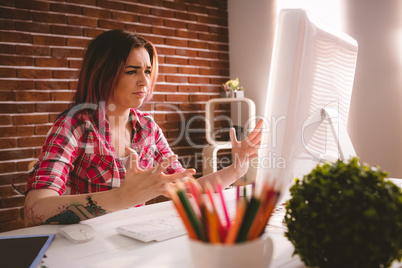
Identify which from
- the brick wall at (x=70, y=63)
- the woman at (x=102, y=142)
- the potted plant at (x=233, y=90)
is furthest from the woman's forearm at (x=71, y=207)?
the potted plant at (x=233, y=90)

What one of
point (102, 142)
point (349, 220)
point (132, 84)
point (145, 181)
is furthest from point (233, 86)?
point (349, 220)

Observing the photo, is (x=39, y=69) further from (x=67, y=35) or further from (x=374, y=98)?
(x=374, y=98)

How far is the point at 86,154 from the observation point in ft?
4.62

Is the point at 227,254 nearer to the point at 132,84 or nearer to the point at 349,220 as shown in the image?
the point at 349,220

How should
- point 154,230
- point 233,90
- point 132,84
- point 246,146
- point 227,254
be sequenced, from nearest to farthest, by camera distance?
point 227,254, point 154,230, point 246,146, point 132,84, point 233,90

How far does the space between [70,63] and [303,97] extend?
2532 millimetres

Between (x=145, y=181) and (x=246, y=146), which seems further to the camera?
(x=246, y=146)

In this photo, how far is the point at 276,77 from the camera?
65 cm

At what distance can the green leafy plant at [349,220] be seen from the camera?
0.47 meters

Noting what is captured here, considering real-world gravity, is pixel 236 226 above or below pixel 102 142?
above

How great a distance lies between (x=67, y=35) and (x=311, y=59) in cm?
257

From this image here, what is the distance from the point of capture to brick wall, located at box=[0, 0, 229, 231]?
101 inches

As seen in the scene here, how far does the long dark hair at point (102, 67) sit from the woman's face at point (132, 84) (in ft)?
0.10

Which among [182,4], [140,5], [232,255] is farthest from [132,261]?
[182,4]
